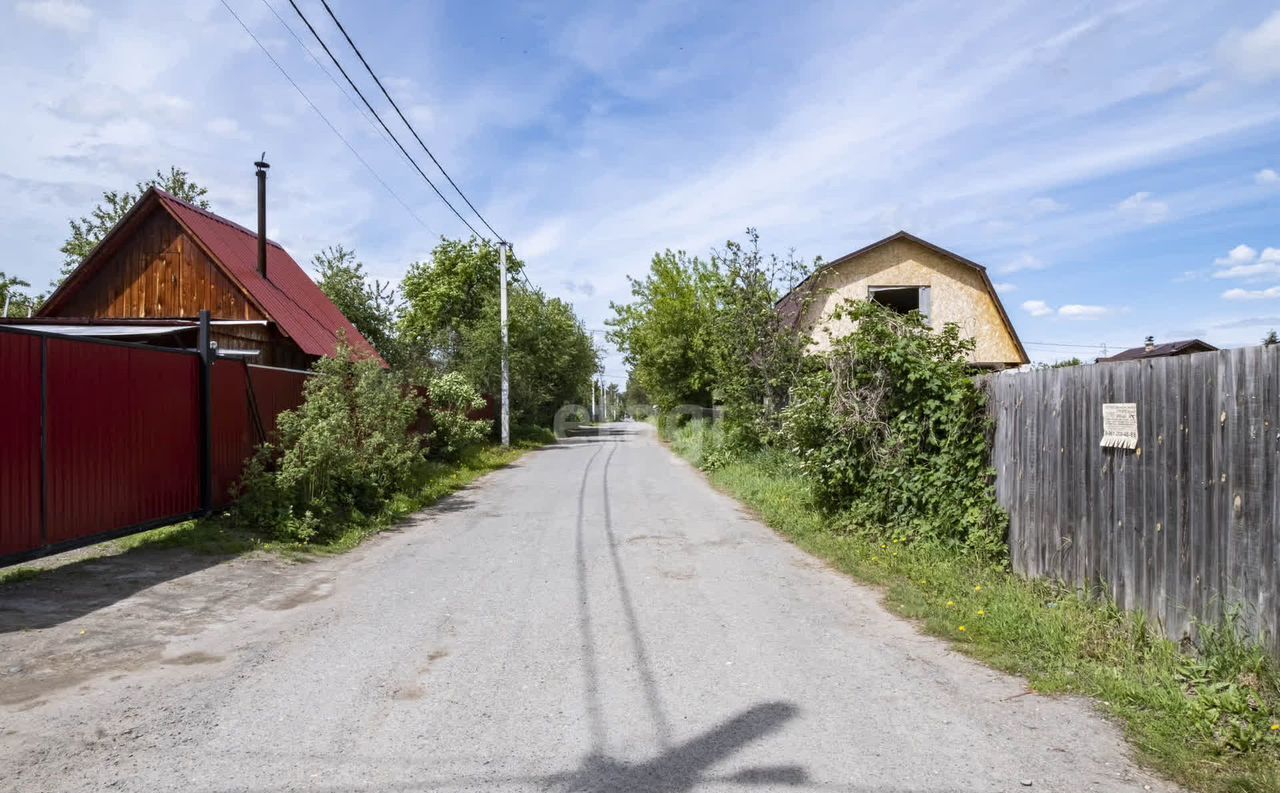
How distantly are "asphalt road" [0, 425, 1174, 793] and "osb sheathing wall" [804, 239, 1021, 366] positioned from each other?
57.0 ft

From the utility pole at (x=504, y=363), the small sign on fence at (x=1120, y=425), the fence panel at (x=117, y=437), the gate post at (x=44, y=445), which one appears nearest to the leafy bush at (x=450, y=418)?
the utility pole at (x=504, y=363)

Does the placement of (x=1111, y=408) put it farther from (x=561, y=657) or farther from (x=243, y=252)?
(x=243, y=252)

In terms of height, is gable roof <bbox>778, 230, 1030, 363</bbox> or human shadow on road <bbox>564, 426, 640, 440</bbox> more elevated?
gable roof <bbox>778, 230, 1030, 363</bbox>

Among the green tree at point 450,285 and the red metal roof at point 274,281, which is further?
the green tree at point 450,285

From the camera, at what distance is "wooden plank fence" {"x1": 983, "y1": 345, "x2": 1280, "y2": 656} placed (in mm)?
4387

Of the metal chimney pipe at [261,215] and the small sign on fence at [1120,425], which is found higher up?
the metal chimney pipe at [261,215]

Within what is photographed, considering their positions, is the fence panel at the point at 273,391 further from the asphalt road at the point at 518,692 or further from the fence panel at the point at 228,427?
the asphalt road at the point at 518,692

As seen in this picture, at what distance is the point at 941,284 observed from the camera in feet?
78.6

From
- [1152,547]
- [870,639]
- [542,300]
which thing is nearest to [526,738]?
[870,639]

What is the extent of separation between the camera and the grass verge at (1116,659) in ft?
12.1

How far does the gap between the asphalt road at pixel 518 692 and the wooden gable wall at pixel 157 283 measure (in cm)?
1148

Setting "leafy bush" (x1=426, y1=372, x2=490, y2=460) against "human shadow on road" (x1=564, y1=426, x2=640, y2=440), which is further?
"human shadow on road" (x1=564, y1=426, x2=640, y2=440)

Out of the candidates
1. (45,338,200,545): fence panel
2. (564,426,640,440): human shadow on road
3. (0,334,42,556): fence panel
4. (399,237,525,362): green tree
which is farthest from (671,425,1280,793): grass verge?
(399,237,525,362): green tree

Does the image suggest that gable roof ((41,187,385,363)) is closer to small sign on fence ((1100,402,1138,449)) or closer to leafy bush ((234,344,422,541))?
leafy bush ((234,344,422,541))
